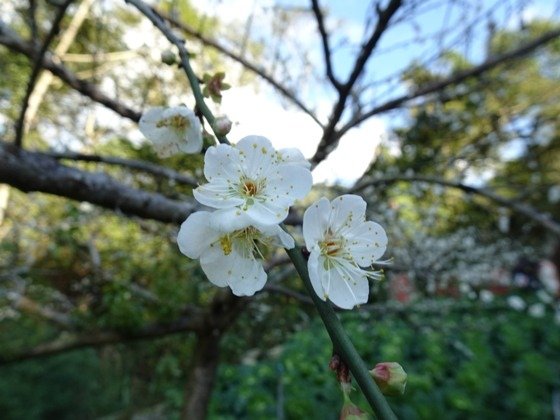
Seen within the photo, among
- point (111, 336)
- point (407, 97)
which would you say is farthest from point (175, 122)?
point (111, 336)

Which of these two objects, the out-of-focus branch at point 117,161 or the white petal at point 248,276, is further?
the out-of-focus branch at point 117,161

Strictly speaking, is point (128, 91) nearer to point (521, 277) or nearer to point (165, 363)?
point (165, 363)

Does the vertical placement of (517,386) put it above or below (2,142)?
below

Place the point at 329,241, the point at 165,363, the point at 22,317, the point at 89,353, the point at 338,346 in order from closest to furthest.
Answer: the point at 338,346 < the point at 329,241 < the point at 165,363 < the point at 22,317 < the point at 89,353

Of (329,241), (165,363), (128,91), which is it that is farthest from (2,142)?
(128,91)

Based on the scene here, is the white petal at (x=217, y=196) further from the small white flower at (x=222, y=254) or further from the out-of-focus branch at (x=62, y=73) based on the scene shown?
the out-of-focus branch at (x=62, y=73)

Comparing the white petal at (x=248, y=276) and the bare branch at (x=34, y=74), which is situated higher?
the bare branch at (x=34, y=74)

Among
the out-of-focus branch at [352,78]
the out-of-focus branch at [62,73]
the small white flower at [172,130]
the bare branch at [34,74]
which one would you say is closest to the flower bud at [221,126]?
the small white flower at [172,130]
